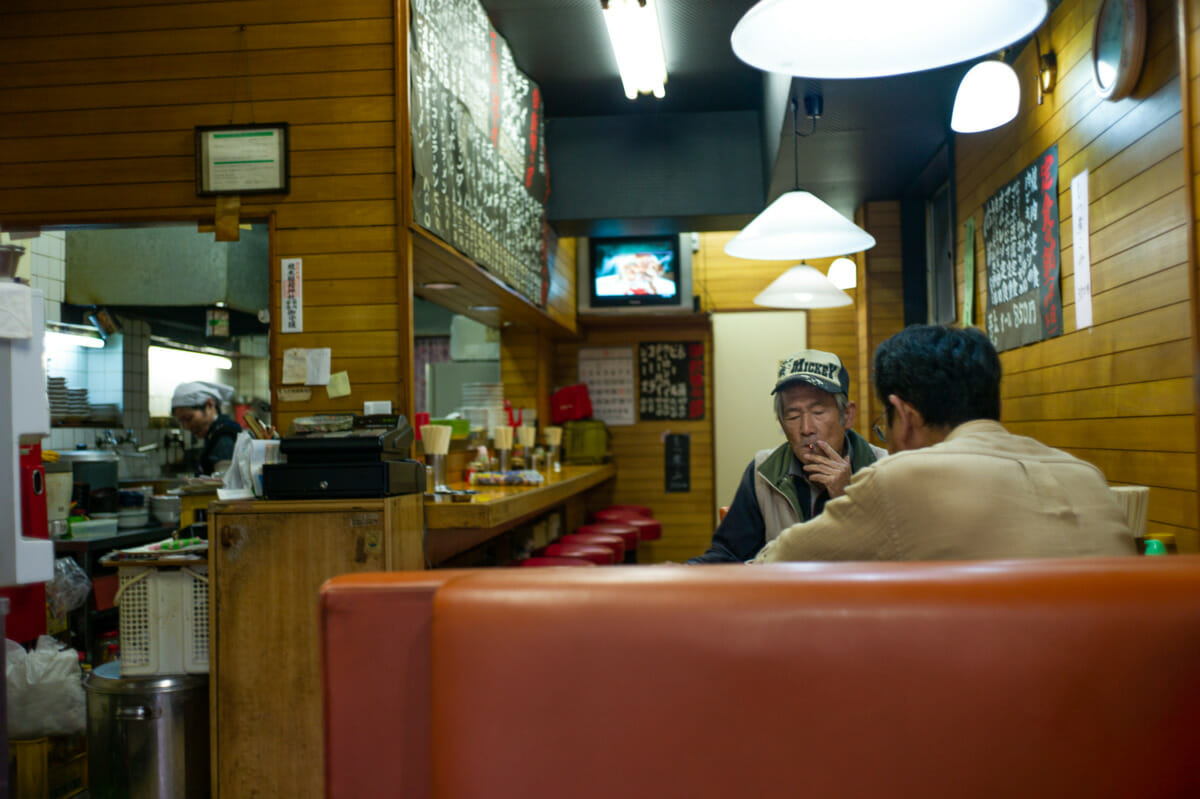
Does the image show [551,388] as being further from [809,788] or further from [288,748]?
[809,788]

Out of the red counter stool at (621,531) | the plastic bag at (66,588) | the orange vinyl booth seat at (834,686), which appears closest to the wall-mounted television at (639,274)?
the red counter stool at (621,531)

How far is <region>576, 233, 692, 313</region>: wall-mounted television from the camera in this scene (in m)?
→ 7.60

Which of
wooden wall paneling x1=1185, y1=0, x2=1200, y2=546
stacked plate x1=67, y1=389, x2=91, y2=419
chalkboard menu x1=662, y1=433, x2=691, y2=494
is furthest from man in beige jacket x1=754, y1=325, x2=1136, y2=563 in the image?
chalkboard menu x1=662, y1=433, x2=691, y2=494

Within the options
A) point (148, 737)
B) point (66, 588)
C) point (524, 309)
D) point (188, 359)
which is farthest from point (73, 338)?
point (148, 737)

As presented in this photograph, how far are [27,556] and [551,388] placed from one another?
5.76 metres

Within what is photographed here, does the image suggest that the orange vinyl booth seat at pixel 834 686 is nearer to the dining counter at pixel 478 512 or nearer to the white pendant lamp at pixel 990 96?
the dining counter at pixel 478 512

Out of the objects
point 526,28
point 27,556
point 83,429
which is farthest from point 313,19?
point 83,429

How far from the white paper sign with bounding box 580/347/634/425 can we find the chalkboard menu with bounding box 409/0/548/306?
2.07 meters

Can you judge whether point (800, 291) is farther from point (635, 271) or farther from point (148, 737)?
point (148, 737)

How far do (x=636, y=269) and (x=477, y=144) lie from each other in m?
3.25

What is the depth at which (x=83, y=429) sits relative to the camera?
612cm

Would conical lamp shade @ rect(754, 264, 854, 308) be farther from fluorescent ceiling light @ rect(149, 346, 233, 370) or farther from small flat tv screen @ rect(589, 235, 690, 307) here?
fluorescent ceiling light @ rect(149, 346, 233, 370)

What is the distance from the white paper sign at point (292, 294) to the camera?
3580mm

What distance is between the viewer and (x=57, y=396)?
18.7ft
